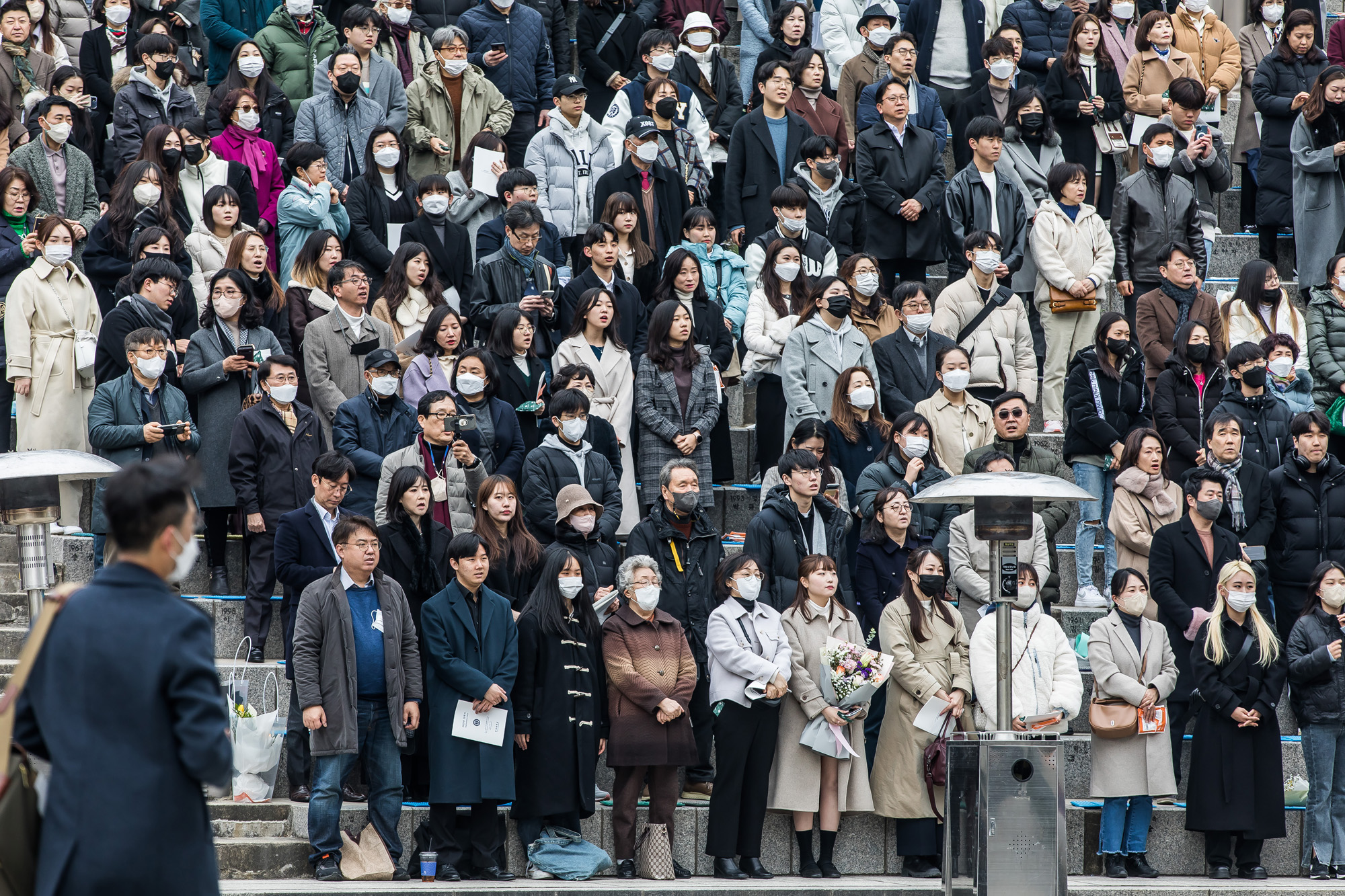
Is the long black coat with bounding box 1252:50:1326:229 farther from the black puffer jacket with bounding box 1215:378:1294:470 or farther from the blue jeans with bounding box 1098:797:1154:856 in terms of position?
the blue jeans with bounding box 1098:797:1154:856

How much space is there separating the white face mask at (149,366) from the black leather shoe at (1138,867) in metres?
7.05

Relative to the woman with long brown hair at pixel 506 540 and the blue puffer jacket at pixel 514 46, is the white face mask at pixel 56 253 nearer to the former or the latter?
the woman with long brown hair at pixel 506 540

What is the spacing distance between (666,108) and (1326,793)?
749 cm

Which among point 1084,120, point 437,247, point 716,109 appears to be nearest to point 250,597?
point 437,247

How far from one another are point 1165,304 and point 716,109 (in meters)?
4.73

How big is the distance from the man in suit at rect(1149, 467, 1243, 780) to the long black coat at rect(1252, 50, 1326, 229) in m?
5.07

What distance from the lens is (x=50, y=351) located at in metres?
11.7

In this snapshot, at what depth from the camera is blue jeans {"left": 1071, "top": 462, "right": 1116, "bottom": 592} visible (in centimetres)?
1219

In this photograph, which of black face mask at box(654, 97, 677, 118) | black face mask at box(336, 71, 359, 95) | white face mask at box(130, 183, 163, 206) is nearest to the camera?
white face mask at box(130, 183, 163, 206)

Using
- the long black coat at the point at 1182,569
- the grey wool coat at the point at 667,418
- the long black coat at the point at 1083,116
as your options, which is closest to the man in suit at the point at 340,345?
the grey wool coat at the point at 667,418

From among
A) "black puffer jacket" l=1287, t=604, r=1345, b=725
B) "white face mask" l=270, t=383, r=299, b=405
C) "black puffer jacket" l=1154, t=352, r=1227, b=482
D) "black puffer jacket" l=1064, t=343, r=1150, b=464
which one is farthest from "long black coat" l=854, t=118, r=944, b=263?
"white face mask" l=270, t=383, r=299, b=405

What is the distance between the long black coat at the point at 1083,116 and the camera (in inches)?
597

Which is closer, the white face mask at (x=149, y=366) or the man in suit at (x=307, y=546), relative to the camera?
the man in suit at (x=307, y=546)

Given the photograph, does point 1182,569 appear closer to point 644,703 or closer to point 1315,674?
point 1315,674
